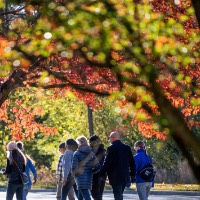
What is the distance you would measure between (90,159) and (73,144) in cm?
127

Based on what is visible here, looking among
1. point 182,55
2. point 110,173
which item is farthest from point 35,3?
point 110,173

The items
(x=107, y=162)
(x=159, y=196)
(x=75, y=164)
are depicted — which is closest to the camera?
(x=107, y=162)

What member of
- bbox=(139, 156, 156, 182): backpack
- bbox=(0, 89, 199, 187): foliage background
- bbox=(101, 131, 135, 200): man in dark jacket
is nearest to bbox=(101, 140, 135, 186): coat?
bbox=(101, 131, 135, 200): man in dark jacket

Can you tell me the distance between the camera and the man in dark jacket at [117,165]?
1616 cm

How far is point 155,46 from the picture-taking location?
4715 mm

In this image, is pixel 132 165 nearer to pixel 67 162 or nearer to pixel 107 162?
pixel 107 162

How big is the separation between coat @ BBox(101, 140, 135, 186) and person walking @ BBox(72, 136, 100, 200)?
0.49 m

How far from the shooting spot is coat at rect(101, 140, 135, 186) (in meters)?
16.2

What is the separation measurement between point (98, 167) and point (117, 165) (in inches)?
26.1

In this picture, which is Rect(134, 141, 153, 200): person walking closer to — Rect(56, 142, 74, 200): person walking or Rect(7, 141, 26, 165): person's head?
Rect(56, 142, 74, 200): person walking

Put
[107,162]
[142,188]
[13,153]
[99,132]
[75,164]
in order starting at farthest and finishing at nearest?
[99,132], [142,188], [13,153], [75,164], [107,162]

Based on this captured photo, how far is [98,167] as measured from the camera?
659 inches

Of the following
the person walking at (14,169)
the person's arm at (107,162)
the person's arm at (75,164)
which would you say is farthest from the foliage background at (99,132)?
Result: the person's arm at (107,162)

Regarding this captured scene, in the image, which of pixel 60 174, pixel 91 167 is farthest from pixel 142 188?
pixel 60 174
